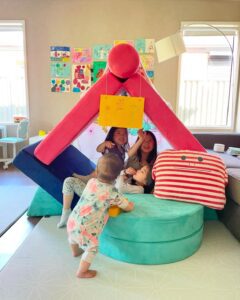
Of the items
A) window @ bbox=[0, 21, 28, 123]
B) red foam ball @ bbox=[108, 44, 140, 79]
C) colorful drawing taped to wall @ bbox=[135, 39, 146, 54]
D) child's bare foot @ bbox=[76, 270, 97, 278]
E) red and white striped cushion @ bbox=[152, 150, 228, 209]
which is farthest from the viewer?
window @ bbox=[0, 21, 28, 123]

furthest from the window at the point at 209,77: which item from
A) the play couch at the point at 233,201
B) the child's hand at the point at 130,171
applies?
the child's hand at the point at 130,171

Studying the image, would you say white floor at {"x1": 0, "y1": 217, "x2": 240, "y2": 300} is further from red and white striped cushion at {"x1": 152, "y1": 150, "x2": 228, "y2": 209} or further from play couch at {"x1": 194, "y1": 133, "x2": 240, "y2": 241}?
red and white striped cushion at {"x1": 152, "y1": 150, "x2": 228, "y2": 209}

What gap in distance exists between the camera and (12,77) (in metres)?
4.13

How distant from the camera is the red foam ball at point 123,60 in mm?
1448

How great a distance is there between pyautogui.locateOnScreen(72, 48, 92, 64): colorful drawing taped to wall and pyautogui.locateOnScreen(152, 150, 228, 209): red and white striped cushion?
2637 mm

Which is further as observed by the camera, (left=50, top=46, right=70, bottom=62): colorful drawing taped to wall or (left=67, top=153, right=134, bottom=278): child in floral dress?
(left=50, top=46, right=70, bottom=62): colorful drawing taped to wall

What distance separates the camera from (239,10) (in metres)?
3.68

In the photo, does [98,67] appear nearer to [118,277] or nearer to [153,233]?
[153,233]

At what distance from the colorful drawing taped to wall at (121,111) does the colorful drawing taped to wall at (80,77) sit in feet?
8.08

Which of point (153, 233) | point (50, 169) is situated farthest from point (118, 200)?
point (50, 169)

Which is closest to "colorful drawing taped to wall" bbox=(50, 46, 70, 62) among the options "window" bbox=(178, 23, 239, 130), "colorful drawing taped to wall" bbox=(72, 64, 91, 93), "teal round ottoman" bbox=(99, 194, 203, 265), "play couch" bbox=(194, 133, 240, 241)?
"colorful drawing taped to wall" bbox=(72, 64, 91, 93)

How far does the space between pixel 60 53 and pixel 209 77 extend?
2317mm

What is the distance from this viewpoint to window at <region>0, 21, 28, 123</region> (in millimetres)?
3998

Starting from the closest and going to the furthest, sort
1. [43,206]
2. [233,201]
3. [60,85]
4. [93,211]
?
[93,211] → [233,201] → [43,206] → [60,85]
